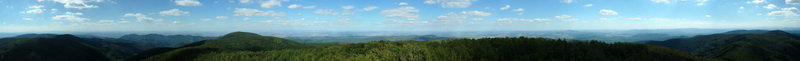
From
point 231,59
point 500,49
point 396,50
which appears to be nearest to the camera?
point 500,49

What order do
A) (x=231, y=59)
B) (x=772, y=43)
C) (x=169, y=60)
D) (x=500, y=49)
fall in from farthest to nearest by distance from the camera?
(x=772, y=43) → (x=169, y=60) → (x=231, y=59) → (x=500, y=49)

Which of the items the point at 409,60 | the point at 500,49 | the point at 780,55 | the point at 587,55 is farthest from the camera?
the point at 780,55

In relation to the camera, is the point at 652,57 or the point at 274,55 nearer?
the point at 652,57

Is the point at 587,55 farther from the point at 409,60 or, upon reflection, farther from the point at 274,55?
the point at 274,55

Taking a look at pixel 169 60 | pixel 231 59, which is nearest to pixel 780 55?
pixel 231 59

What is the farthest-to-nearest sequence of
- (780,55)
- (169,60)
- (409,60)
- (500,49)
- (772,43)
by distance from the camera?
(772,43)
(780,55)
(169,60)
(409,60)
(500,49)

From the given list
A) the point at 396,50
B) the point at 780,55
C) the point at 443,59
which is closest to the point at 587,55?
the point at 443,59

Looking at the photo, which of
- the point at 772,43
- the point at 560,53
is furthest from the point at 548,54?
the point at 772,43

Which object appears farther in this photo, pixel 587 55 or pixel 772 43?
pixel 772 43

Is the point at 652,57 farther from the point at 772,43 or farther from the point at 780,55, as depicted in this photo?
the point at 772,43
